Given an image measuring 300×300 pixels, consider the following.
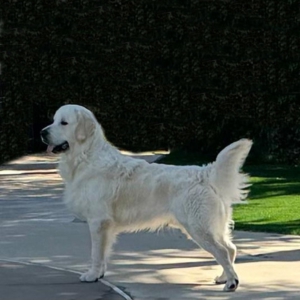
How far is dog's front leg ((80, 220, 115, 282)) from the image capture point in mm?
7770

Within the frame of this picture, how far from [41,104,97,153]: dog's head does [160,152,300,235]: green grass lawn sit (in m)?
4.98

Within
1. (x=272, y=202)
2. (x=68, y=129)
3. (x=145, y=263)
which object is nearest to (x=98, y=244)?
(x=68, y=129)

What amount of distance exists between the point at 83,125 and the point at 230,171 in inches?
62.1

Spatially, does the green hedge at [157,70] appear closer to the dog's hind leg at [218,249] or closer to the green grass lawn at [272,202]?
the green grass lawn at [272,202]

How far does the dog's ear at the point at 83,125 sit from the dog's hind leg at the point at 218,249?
1.45 metres

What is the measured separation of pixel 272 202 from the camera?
16734mm

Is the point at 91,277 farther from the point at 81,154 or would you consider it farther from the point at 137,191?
the point at 81,154

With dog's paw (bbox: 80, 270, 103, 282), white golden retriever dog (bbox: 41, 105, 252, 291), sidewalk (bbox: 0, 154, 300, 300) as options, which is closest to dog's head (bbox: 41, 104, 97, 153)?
white golden retriever dog (bbox: 41, 105, 252, 291)

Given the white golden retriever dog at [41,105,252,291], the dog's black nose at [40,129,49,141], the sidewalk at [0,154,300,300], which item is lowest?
the sidewalk at [0,154,300,300]

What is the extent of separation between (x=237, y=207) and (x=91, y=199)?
8375mm

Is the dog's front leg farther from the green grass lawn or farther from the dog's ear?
the green grass lawn

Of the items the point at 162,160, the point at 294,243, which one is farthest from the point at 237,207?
the point at 162,160

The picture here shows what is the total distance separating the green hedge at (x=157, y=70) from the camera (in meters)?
26.3

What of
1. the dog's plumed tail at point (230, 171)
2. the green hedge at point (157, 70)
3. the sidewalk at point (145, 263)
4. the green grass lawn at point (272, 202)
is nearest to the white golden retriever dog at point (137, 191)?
the dog's plumed tail at point (230, 171)
